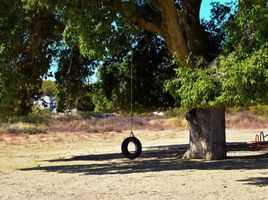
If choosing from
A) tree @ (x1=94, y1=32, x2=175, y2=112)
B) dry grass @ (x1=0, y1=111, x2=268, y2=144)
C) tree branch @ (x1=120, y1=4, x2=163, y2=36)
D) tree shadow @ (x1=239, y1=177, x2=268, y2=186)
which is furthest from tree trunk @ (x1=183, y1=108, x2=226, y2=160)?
dry grass @ (x1=0, y1=111, x2=268, y2=144)

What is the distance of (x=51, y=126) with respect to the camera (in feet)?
215

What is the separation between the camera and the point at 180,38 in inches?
769

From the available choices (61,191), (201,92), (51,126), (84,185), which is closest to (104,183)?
(84,185)

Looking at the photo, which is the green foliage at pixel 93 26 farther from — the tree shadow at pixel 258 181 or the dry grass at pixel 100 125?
the dry grass at pixel 100 125

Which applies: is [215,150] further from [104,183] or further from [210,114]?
[104,183]

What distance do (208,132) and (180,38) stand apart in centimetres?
398

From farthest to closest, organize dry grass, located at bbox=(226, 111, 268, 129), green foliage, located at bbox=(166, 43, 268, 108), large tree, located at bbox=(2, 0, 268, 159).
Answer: dry grass, located at bbox=(226, 111, 268, 129)
large tree, located at bbox=(2, 0, 268, 159)
green foliage, located at bbox=(166, 43, 268, 108)

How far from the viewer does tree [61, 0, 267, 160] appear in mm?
14312

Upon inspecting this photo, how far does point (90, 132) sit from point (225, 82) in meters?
44.9

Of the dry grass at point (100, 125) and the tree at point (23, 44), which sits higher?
the tree at point (23, 44)

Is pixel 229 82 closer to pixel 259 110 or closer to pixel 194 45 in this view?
pixel 194 45

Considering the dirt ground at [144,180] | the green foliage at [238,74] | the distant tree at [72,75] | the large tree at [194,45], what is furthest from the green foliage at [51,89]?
the green foliage at [238,74]

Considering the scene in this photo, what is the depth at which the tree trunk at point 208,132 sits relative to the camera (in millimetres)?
21391

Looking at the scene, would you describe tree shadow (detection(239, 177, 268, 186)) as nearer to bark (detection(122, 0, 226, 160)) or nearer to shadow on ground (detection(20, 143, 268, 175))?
shadow on ground (detection(20, 143, 268, 175))
